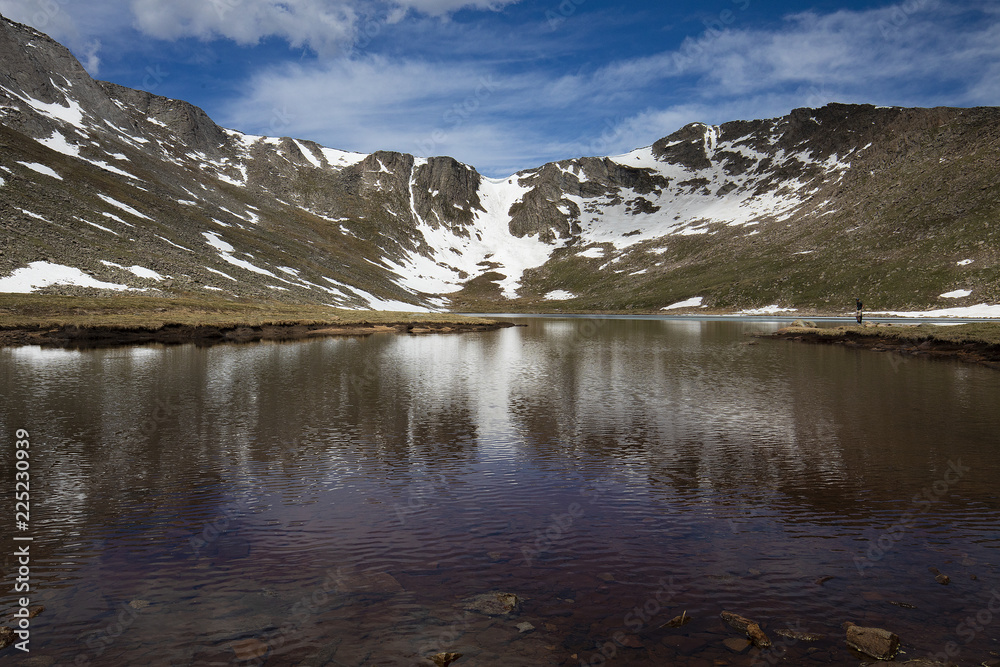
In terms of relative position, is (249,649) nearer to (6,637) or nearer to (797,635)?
(6,637)

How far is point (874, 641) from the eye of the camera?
27.4 feet

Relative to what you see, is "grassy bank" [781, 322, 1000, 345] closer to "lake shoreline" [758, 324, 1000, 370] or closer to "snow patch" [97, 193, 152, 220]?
"lake shoreline" [758, 324, 1000, 370]

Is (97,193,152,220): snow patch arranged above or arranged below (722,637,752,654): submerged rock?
above

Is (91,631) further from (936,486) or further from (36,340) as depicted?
(36,340)

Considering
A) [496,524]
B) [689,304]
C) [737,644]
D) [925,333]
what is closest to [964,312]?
[925,333]

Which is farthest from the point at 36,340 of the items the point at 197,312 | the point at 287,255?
the point at 287,255

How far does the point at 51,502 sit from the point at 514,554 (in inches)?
472

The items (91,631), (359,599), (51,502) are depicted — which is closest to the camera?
(91,631)

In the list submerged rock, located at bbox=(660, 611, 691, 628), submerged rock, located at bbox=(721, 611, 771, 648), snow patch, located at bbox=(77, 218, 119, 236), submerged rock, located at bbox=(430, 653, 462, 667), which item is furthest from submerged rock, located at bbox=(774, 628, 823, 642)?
snow patch, located at bbox=(77, 218, 119, 236)

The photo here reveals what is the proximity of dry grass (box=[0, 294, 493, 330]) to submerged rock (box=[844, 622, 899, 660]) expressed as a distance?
69.9m

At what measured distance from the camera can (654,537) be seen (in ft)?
40.3

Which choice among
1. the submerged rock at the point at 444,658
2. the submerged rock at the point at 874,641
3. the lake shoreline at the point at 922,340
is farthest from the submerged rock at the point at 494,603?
the lake shoreline at the point at 922,340

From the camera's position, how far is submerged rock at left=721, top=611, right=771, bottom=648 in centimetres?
846

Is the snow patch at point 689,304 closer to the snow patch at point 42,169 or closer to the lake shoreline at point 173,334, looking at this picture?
the lake shoreline at point 173,334
